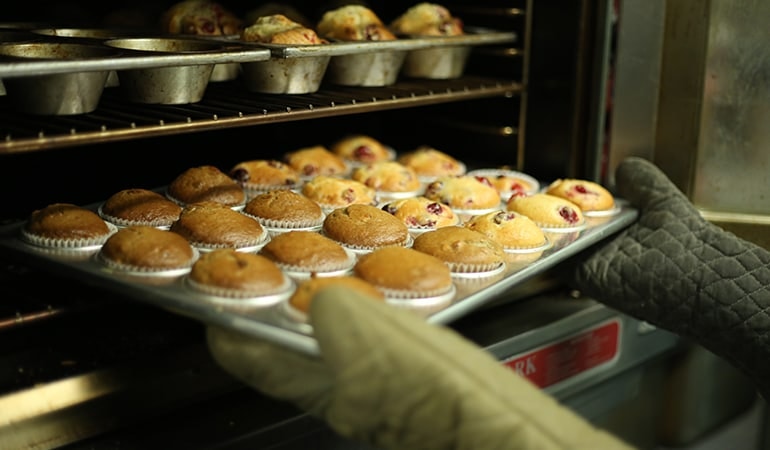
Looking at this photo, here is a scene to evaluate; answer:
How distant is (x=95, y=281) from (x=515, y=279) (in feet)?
2.68

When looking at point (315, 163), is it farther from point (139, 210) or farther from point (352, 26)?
point (139, 210)

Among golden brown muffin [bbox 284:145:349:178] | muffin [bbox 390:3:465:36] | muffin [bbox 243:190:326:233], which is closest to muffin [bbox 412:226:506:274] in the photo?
muffin [bbox 243:190:326:233]

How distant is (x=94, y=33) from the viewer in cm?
218

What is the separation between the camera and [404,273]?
1757mm

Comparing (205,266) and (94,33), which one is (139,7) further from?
(205,266)

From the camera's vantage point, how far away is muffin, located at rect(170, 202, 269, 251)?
6.27 feet

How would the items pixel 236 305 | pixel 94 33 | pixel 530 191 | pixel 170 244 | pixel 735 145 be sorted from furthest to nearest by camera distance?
1. pixel 530 191
2. pixel 735 145
3. pixel 94 33
4. pixel 170 244
5. pixel 236 305

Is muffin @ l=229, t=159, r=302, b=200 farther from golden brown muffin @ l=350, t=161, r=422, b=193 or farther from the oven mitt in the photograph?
the oven mitt

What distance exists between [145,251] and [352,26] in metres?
0.93

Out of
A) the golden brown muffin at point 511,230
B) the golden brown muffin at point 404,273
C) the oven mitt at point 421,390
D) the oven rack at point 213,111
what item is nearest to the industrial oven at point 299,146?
the oven rack at point 213,111

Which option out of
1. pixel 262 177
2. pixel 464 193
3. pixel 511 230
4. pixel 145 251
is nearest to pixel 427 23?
pixel 464 193

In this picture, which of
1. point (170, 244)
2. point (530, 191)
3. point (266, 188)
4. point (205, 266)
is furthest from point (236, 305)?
point (530, 191)

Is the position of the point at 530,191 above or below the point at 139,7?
below

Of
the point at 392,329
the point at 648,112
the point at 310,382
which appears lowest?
the point at 310,382
